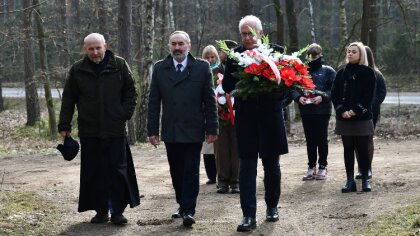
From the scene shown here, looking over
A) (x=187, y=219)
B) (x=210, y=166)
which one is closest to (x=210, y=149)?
(x=210, y=166)

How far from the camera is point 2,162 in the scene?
15.2 meters

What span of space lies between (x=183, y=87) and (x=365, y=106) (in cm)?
292

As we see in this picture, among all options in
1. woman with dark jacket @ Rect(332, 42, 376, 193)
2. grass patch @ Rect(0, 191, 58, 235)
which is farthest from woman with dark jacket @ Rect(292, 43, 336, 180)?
grass patch @ Rect(0, 191, 58, 235)

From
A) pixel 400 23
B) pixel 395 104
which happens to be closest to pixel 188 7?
pixel 400 23

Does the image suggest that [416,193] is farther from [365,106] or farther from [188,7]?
[188,7]

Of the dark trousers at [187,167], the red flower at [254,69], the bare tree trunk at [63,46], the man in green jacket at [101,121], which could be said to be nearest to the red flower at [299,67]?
the red flower at [254,69]

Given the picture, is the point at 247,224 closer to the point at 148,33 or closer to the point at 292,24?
the point at 148,33

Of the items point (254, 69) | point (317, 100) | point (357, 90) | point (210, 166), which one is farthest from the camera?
point (210, 166)

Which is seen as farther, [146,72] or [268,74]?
[146,72]

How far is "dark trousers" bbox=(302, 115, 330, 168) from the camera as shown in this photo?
10.9m

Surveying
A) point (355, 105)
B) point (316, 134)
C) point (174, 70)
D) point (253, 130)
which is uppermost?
point (174, 70)

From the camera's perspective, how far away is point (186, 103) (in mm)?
7773

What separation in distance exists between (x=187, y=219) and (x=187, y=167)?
57 cm

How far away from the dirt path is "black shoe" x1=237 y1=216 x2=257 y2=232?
86 millimetres
